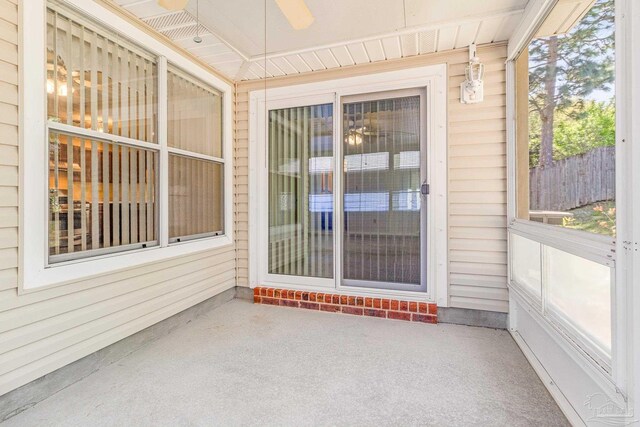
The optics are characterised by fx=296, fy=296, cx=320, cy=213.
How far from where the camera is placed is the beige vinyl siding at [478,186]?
2.84m

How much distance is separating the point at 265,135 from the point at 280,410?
9.57 ft

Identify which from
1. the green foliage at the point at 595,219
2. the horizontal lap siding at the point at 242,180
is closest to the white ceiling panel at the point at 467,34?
the green foliage at the point at 595,219

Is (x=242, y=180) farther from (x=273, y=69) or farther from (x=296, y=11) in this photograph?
→ (x=296, y=11)

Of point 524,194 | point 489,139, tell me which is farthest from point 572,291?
point 489,139

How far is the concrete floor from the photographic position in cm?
168

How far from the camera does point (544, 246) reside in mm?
2074

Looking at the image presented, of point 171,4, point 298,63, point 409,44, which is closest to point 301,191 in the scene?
point 298,63

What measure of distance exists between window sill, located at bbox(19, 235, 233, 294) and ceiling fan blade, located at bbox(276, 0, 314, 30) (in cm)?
216

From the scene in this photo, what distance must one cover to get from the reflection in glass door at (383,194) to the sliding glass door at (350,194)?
0.01 m

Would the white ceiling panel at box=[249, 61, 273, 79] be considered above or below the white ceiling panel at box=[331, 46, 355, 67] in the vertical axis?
above

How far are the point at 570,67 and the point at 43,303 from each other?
3.52m

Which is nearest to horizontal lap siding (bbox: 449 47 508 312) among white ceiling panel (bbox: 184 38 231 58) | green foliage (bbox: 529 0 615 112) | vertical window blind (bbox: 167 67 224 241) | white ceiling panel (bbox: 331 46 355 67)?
green foliage (bbox: 529 0 615 112)

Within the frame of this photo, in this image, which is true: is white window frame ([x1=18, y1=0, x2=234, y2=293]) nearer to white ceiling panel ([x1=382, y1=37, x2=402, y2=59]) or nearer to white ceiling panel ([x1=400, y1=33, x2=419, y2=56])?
white ceiling panel ([x1=382, y1=37, x2=402, y2=59])

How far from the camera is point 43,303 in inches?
73.5
